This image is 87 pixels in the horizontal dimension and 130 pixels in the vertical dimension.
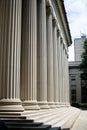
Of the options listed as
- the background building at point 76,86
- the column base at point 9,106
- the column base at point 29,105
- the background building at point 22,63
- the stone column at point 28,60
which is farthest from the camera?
the background building at point 76,86

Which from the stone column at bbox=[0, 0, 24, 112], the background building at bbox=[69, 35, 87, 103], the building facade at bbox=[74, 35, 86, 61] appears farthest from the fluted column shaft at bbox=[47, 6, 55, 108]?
the building facade at bbox=[74, 35, 86, 61]

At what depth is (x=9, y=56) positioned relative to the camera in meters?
20.0

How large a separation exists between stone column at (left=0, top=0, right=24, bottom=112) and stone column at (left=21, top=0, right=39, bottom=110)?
153 inches

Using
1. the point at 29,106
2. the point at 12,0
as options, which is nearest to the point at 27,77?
the point at 29,106

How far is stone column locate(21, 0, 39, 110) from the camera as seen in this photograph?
24281 mm

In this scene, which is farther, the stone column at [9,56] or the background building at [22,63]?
the background building at [22,63]

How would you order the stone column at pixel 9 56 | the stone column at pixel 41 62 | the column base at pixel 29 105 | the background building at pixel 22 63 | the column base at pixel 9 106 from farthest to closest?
the stone column at pixel 41 62
the column base at pixel 29 105
the background building at pixel 22 63
the stone column at pixel 9 56
the column base at pixel 9 106

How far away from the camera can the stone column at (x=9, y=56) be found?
1965 cm

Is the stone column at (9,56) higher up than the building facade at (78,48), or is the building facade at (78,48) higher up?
the building facade at (78,48)

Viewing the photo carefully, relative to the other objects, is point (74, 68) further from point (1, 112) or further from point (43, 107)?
point (1, 112)

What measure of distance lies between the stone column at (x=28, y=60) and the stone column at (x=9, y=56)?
153 inches

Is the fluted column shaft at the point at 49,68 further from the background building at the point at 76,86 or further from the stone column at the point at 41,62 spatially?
the background building at the point at 76,86

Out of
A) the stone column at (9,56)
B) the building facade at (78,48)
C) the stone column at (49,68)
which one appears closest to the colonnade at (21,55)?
the stone column at (9,56)

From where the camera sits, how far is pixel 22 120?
17.6 m
